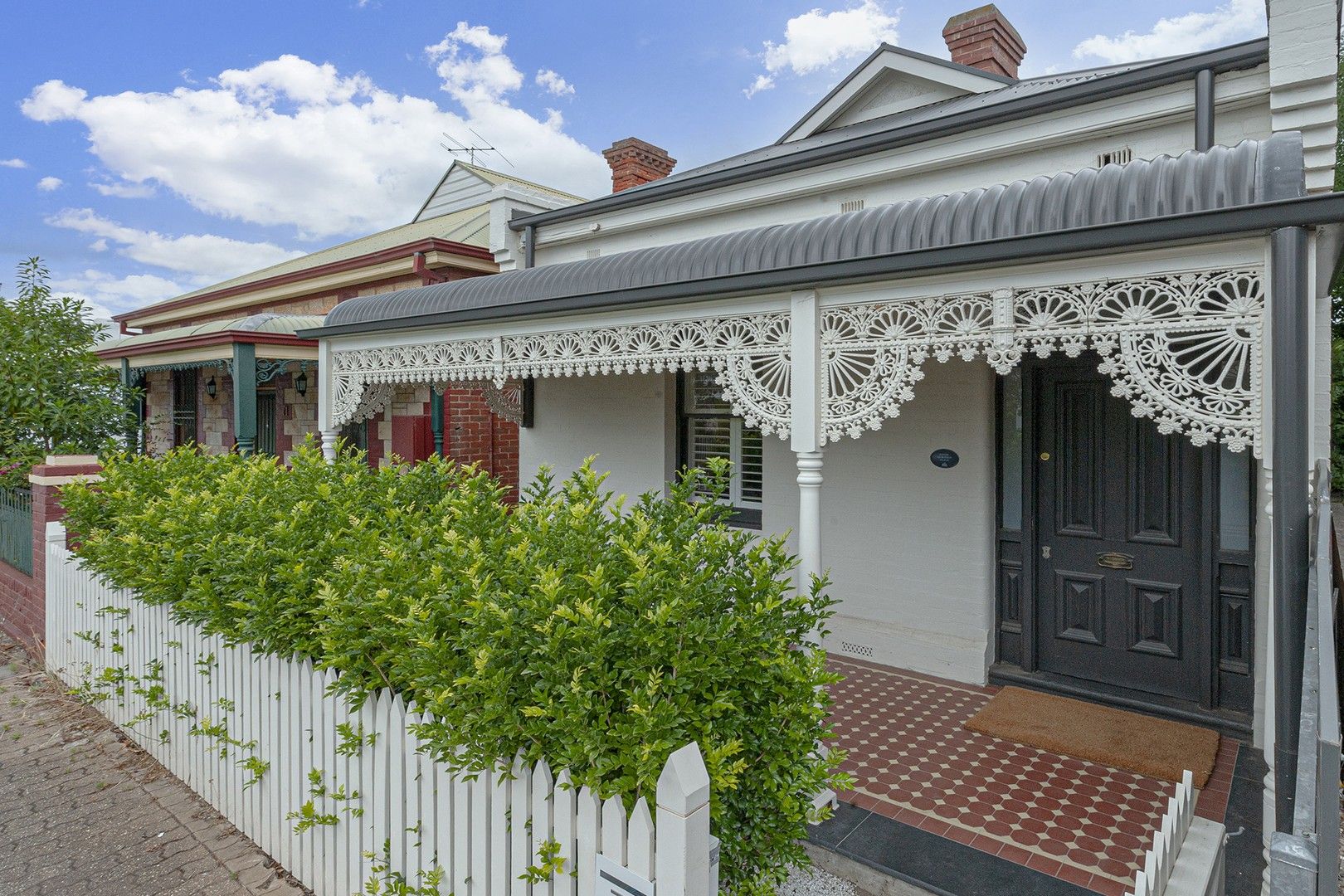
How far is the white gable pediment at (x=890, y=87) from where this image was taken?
788cm

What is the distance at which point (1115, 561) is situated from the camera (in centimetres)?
511

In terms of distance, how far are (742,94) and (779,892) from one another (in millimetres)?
15197

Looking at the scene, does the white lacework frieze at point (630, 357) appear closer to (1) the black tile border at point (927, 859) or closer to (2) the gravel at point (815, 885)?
(1) the black tile border at point (927, 859)

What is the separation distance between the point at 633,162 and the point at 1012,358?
8.08m

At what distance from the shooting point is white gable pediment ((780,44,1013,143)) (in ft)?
25.9

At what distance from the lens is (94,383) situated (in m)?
8.74

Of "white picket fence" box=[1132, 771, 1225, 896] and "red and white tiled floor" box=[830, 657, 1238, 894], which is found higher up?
"white picket fence" box=[1132, 771, 1225, 896]

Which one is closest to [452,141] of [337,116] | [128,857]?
[337,116]

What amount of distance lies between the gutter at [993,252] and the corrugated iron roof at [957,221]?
0.06 m

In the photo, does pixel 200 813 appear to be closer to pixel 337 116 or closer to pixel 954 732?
pixel 954 732

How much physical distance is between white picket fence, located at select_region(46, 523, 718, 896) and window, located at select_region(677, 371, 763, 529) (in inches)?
168

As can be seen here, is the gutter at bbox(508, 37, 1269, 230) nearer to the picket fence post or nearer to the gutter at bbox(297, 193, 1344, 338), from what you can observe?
the gutter at bbox(297, 193, 1344, 338)

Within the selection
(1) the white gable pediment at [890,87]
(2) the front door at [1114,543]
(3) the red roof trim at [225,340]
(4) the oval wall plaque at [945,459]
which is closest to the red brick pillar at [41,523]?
(3) the red roof trim at [225,340]

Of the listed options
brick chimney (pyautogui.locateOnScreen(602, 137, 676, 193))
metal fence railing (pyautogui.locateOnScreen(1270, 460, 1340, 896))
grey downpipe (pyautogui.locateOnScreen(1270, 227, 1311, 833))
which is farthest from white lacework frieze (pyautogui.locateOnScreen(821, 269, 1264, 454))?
brick chimney (pyautogui.locateOnScreen(602, 137, 676, 193))
